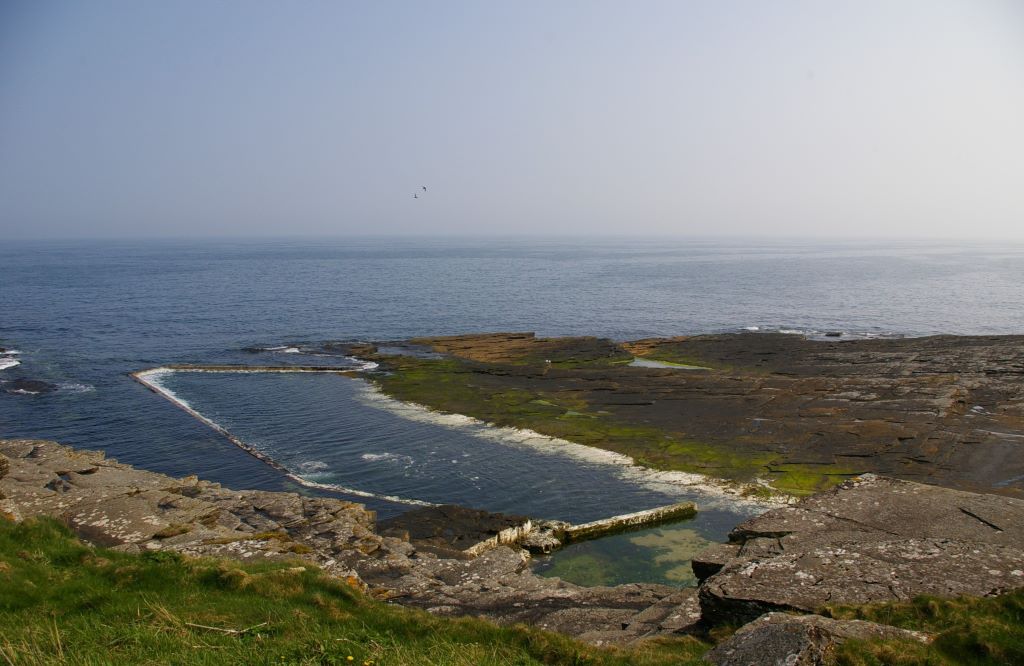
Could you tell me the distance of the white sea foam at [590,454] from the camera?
89.8 feet

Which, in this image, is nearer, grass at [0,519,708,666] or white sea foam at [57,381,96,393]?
grass at [0,519,708,666]

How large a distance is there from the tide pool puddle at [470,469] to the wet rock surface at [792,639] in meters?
11.2

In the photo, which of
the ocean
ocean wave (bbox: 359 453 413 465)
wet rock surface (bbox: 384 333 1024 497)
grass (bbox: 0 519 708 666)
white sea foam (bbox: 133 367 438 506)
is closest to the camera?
grass (bbox: 0 519 708 666)

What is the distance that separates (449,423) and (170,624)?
28.5 metres

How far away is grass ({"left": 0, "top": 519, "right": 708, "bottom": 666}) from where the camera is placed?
9.42 metres

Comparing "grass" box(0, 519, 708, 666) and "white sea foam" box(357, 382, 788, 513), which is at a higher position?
"grass" box(0, 519, 708, 666)

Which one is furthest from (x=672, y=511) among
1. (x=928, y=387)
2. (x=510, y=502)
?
(x=928, y=387)

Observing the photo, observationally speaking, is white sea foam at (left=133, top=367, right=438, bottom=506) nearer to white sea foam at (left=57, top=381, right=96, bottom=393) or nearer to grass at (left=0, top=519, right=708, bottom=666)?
white sea foam at (left=57, top=381, right=96, bottom=393)

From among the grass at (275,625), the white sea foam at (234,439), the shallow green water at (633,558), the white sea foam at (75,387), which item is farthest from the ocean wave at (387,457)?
the white sea foam at (75,387)

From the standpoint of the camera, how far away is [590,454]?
3316 centimetres

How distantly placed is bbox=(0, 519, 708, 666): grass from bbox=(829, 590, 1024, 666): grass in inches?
99.2

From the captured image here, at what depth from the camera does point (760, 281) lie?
14075cm

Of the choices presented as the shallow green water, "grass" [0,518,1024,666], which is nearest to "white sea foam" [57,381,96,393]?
"grass" [0,518,1024,666]

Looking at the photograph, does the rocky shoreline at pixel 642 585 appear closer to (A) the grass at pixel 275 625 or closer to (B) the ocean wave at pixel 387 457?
(A) the grass at pixel 275 625
